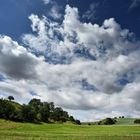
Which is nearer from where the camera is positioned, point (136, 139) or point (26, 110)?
point (136, 139)

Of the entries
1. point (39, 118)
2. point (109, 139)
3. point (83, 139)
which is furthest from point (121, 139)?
point (39, 118)

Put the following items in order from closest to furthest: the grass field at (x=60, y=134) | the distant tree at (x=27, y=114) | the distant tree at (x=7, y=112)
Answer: the grass field at (x=60, y=134) → the distant tree at (x=7, y=112) → the distant tree at (x=27, y=114)

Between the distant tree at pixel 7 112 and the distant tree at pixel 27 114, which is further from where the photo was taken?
the distant tree at pixel 27 114

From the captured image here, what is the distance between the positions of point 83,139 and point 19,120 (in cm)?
11314

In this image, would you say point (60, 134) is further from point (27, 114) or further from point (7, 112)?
point (27, 114)

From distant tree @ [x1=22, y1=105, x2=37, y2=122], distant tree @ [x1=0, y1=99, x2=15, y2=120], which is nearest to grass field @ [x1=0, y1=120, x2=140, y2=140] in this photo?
distant tree @ [x1=0, y1=99, x2=15, y2=120]

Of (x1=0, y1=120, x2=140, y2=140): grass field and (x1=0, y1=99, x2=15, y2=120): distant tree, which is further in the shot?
(x1=0, y1=99, x2=15, y2=120): distant tree

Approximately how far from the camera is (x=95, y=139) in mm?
57938

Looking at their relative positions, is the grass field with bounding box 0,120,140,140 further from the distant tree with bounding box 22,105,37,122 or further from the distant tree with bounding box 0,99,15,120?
the distant tree with bounding box 22,105,37,122

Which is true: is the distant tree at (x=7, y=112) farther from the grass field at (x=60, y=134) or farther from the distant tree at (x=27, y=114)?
the grass field at (x=60, y=134)

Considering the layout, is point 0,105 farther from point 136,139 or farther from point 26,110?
point 136,139

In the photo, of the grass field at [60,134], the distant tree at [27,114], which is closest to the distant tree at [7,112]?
the distant tree at [27,114]

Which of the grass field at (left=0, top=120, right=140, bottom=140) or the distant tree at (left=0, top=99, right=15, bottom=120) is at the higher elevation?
the distant tree at (left=0, top=99, right=15, bottom=120)

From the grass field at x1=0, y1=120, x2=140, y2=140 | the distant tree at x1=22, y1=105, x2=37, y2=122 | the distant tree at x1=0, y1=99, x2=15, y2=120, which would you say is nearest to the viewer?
the grass field at x1=0, y1=120, x2=140, y2=140
